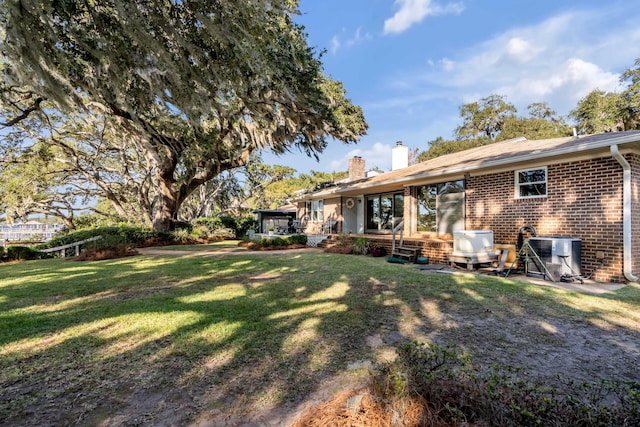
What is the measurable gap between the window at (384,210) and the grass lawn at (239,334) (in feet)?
26.0

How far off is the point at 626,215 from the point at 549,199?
5.19 feet

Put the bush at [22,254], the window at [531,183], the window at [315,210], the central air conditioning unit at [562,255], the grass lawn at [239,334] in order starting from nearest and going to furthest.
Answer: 1. the grass lawn at [239,334]
2. the central air conditioning unit at [562,255]
3. the window at [531,183]
4. the bush at [22,254]
5. the window at [315,210]

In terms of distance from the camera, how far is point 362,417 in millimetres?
1995

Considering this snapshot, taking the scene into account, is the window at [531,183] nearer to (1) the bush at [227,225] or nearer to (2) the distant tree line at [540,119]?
(2) the distant tree line at [540,119]

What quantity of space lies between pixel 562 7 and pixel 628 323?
12.5 m

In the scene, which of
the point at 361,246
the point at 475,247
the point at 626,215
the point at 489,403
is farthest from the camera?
the point at 361,246

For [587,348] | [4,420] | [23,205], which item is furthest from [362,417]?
[23,205]

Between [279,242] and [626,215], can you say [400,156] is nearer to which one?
[279,242]

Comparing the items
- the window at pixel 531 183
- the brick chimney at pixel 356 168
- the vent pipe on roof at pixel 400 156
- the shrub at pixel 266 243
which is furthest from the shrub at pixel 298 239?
the window at pixel 531 183

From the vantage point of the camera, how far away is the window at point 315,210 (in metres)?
19.9

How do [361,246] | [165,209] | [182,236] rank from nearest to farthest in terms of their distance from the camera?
[361,246]
[182,236]
[165,209]

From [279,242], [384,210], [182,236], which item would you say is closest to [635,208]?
[384,210]

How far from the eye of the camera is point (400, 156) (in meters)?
17.0

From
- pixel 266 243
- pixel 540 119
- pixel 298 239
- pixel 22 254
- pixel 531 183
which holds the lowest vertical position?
pixel 22 254
